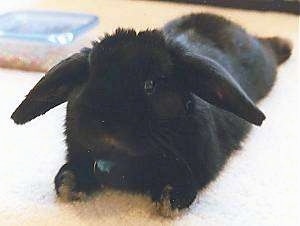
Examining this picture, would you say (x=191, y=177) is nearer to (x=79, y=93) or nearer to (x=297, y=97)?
(x=79, y=93)

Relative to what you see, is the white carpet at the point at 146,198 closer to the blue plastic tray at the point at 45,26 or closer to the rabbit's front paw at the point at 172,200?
the rabbit's front paw at the point at 172,200

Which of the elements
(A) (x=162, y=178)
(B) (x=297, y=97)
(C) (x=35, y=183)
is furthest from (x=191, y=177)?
(B) (x=297, y=97)

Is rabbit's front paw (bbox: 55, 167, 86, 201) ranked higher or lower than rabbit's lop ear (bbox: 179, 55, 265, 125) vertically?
lower

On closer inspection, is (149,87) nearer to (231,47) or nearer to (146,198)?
(146,198)

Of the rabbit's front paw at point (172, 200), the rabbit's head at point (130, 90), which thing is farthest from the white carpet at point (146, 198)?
the rabbit's head at point (130, 90)

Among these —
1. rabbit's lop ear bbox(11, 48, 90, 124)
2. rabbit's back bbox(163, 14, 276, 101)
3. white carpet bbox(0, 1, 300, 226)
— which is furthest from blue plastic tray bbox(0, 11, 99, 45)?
rabbit's lop ear bbox(11, 48, 90, 124)

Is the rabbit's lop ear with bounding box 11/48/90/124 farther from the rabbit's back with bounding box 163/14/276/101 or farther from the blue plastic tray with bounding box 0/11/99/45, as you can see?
the blue plastic tray with bounding box 0/11/99/45
